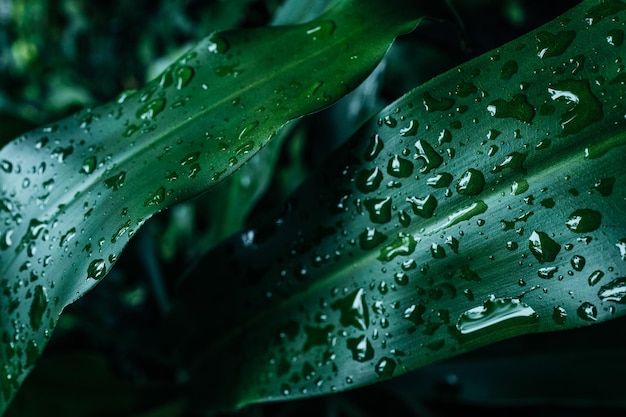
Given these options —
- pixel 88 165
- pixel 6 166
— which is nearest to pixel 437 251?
pixel 88 165

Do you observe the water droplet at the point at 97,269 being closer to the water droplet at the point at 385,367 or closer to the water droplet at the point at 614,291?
the water droplet at the point at 385,367

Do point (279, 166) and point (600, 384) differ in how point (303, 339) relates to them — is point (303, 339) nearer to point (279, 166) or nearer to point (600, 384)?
point (600, 384)

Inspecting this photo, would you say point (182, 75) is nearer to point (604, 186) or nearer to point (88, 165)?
point (88, 165)

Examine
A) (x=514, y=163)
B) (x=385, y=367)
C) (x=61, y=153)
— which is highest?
(x=61, y=153)

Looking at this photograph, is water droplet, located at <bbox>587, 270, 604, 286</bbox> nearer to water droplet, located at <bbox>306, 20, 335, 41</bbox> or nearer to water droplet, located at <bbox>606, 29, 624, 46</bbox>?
water droplet, located at <bbox>606, 29, 624, 46</bbox>

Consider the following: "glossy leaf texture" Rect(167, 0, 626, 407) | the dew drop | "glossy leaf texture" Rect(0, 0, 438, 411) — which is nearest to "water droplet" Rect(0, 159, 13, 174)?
"glossy leaf texture" Rect(0, 0, 438, 411)

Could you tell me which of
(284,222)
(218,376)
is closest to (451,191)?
(284,222)

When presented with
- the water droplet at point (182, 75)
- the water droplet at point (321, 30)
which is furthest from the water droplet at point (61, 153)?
the water droplet at point (321, 30)
